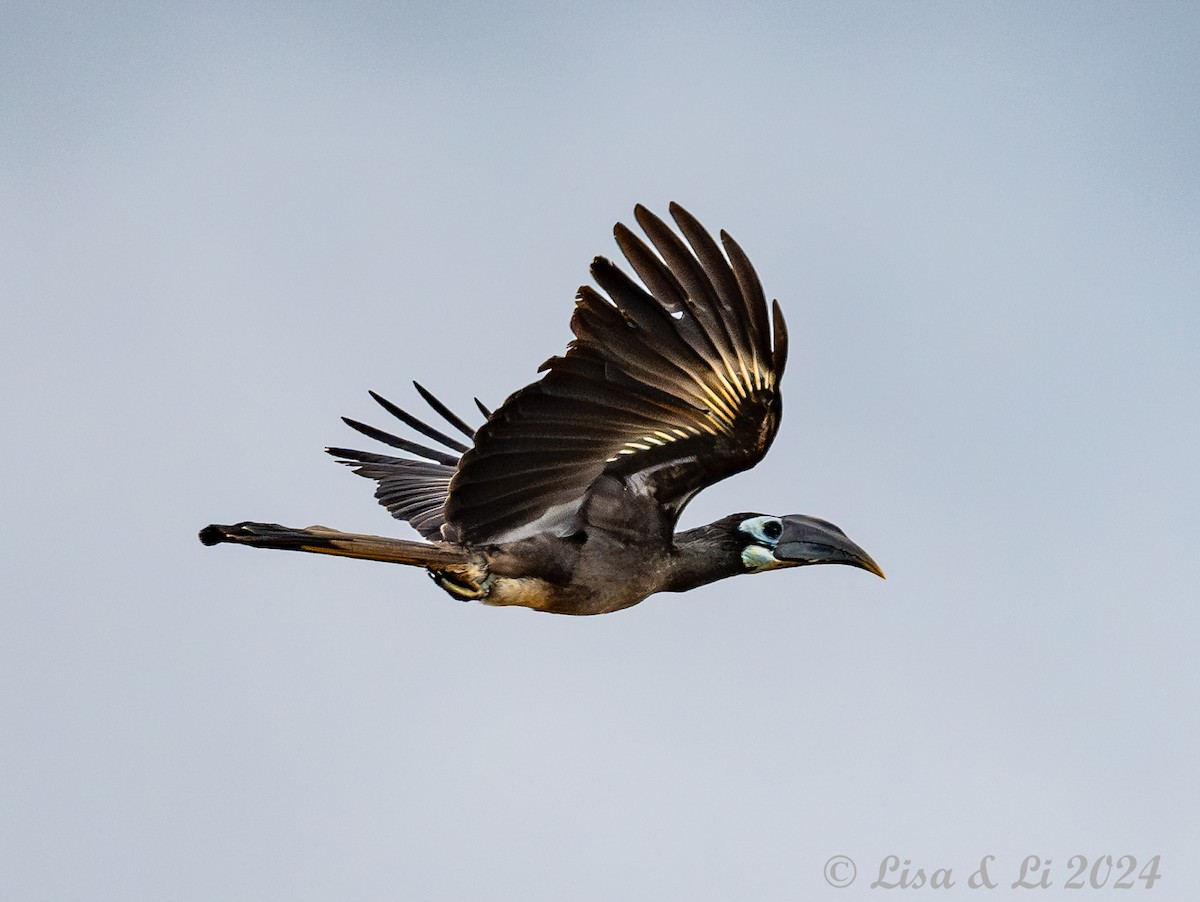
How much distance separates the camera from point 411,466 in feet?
40.2

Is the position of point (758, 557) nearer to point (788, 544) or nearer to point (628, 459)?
point (788, 544)

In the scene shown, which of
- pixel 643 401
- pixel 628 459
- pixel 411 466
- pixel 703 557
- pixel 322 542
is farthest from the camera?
pixel 411 466

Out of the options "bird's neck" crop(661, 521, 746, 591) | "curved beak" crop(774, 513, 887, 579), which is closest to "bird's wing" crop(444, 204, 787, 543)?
"bird's neck" crop(661, 521, 746, 591)

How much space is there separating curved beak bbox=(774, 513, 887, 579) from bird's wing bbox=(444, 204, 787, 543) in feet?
2.60

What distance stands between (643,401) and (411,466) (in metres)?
3.54

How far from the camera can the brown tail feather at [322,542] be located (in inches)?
329

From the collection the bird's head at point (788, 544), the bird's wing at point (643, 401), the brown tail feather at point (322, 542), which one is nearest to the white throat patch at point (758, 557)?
the bird's head at point (788, 544)

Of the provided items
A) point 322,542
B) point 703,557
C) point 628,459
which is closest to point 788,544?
point 703,557

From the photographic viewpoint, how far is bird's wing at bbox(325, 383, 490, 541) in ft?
38.7

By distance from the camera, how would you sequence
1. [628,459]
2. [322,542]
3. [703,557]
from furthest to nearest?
[703,557] → [628,459] → [322,542]

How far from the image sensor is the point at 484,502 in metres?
9.57

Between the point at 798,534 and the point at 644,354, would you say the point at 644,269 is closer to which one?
the point at 644,354

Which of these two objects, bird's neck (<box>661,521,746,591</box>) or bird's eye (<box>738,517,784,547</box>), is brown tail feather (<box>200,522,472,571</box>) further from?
bird's eye (<box>738,517,784,547</box>)

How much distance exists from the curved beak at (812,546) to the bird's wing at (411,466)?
8.25ft
